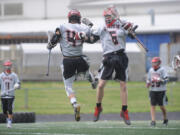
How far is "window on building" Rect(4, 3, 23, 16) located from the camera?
5619 centimetres

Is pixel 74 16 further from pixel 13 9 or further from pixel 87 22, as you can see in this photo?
pixel 13 9

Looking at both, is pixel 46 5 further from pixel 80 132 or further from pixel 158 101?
pixel 80 132

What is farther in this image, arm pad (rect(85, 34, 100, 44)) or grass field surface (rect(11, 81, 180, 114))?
grass field surface (rect(11, 81, 180, 114))

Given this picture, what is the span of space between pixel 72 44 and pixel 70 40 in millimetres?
96

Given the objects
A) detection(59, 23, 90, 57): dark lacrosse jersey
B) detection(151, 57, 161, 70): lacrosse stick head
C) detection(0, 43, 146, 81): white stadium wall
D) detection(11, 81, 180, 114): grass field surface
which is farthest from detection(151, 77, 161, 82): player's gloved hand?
detection(0, 43, 146, 81): white stadium wall

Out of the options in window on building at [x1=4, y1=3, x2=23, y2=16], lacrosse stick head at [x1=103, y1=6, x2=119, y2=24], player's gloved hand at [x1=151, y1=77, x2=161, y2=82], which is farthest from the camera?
window on building at [x1=4, y1=3, x2=23, y2=16]

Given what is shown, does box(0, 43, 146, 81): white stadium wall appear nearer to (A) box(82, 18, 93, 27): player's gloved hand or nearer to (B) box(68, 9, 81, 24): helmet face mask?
(A) box(82, 18, 93, 27): player's gloved hand

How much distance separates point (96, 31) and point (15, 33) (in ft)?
97.7

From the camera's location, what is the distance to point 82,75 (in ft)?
44.2

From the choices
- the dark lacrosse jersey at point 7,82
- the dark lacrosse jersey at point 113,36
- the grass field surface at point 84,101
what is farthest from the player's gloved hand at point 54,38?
the grass field surface at point 84,101

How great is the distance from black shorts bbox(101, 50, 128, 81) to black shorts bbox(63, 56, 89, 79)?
464 mm

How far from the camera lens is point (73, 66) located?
1316cm

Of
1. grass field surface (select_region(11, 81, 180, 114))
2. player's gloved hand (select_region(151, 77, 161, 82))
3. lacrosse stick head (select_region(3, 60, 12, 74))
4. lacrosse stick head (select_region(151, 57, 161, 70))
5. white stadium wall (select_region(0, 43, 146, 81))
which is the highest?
A: lacrosse stick head (select_region(151, 57, 161, 70))

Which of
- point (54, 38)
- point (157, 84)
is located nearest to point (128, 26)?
point (54, 38)
